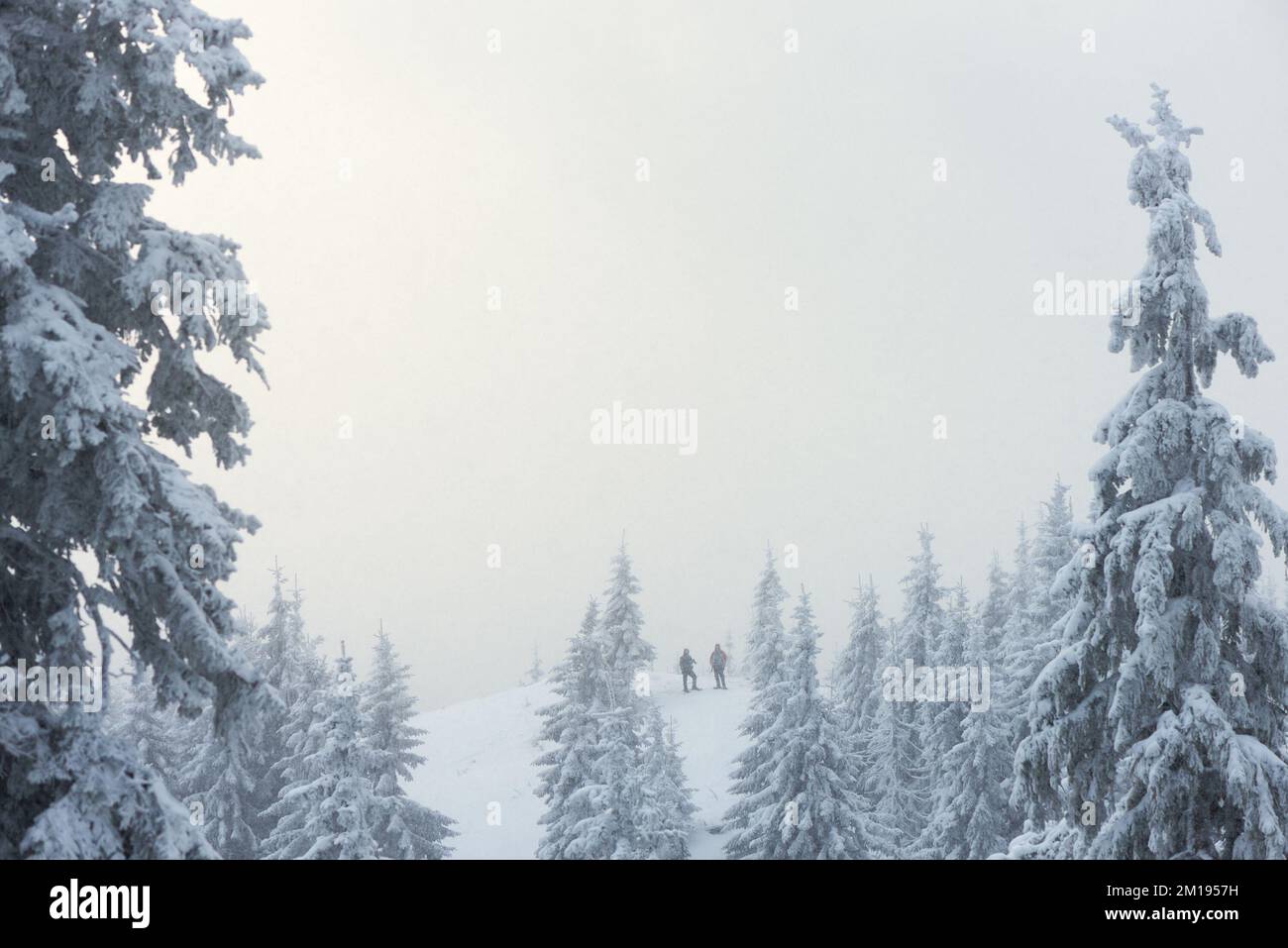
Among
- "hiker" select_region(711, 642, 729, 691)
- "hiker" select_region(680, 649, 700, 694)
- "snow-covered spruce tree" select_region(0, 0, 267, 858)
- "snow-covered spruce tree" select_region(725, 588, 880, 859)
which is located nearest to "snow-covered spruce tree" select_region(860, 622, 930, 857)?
"snow-covered spruce tree" select_region(725, 588, 880, 859)

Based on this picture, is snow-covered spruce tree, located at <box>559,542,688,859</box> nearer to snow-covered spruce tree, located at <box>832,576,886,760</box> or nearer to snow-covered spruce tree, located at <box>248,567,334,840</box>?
snow-covered spruce tree, located at <box>248,567,334,840</box>

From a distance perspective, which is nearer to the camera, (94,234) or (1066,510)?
(94,234)

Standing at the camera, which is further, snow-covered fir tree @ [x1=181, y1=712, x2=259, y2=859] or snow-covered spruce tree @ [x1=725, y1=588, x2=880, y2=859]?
snow-covered fir tree @ [x1=181, y1=712, x2=259, y2=859]

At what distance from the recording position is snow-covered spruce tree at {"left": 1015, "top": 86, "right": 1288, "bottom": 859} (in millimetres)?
12016

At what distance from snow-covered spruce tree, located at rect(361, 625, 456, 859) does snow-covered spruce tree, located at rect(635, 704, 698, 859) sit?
7.81m

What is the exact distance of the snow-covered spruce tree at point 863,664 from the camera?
171ft

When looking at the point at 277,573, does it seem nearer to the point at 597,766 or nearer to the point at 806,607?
the point at 597,766

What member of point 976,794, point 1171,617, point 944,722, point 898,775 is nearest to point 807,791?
point 976,794

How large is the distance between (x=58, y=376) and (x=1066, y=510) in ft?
134

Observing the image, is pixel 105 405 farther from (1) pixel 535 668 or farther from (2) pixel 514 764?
(1) pixel 535 668

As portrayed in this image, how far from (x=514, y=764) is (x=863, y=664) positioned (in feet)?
65.9
